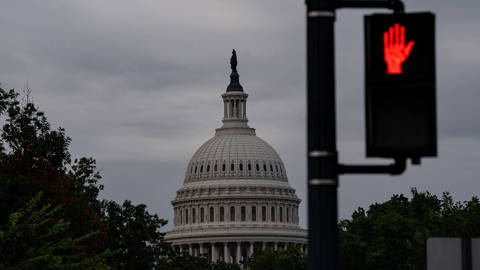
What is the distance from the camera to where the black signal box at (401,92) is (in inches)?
385

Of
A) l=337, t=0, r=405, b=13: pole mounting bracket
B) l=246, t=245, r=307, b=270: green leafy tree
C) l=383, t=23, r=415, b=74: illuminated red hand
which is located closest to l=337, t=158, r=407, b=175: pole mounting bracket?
l=383, t=23, r=415, b=74: illuminated red hand

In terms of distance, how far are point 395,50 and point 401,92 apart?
1.00 feet

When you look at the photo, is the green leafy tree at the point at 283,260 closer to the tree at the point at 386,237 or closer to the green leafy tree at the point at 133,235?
the tree at the point at 386,237

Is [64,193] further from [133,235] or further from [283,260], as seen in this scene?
[283,260]

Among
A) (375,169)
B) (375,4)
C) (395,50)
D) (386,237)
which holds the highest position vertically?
(386,237)

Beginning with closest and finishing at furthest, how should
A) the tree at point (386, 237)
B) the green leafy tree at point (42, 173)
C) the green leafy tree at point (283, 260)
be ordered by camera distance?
the green leafy tree at point (42, 173)
the tree at point (386, 237)
the green leafy tree at point (283, 260)

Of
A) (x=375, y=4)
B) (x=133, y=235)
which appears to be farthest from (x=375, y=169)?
(x=133, y=235)

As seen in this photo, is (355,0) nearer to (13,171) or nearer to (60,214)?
(60,214)

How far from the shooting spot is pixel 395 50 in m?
9.84

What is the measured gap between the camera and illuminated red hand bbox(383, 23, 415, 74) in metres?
9.81

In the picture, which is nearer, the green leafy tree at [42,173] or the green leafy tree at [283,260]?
the green leafy tree at [42,173]

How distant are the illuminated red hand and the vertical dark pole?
0.55 m

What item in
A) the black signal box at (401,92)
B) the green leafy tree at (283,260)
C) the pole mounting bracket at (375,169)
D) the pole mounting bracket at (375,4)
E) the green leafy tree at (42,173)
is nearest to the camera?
the black signal box at (401,92)

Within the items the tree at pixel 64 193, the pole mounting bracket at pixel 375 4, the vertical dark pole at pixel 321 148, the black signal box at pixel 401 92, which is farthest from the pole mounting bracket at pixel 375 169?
the tree at pixel 64 193
